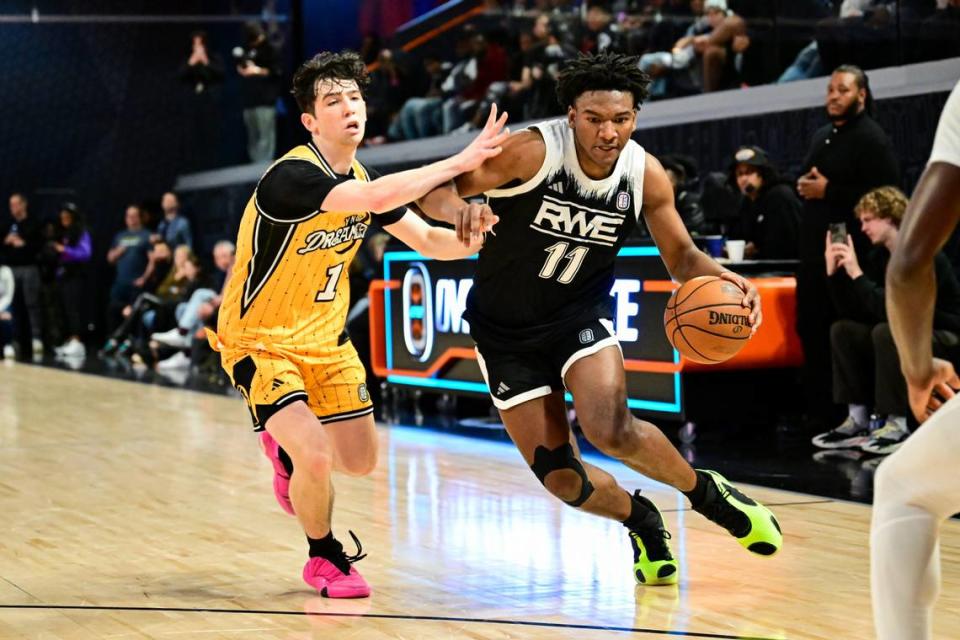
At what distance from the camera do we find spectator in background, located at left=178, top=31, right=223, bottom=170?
60.7 ft

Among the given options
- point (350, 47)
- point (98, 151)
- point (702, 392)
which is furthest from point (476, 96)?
point (98, 151)

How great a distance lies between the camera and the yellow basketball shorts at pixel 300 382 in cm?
459

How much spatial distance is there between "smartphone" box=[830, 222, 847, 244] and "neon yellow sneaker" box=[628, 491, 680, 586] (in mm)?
3051

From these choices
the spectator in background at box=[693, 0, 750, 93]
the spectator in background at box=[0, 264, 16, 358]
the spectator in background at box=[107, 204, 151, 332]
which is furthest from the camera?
the spectator in background at box=[0, 264, 16, 358]

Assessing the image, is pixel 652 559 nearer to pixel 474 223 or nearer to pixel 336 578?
pixel 336 578

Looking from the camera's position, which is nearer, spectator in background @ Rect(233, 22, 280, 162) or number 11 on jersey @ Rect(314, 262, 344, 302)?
number 11 on jersey @ Rect(314, 262, 344, 302)

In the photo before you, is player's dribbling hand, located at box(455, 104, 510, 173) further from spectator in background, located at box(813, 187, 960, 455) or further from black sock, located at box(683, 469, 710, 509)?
spectator in background, located at box(813, 187, 960, 455)

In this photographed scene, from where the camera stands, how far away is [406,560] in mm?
5137

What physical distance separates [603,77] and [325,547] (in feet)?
5.77

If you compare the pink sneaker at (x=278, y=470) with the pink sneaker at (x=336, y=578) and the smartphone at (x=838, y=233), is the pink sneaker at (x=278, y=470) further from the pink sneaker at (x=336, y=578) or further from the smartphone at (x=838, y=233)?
the smartphone at (x=838, y=233)

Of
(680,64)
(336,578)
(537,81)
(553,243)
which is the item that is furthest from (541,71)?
(336,578)

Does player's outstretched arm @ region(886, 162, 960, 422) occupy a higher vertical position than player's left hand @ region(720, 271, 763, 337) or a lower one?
higher

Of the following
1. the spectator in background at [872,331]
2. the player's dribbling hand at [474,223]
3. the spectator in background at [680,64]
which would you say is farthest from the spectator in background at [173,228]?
the player's dribbling hand at [474,223]

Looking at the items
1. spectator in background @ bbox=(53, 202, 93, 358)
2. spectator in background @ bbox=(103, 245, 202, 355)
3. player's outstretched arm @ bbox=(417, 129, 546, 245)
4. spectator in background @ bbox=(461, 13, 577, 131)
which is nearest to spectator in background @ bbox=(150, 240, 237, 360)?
spectator in background @ bbox=(103, 245, 202, 355)
